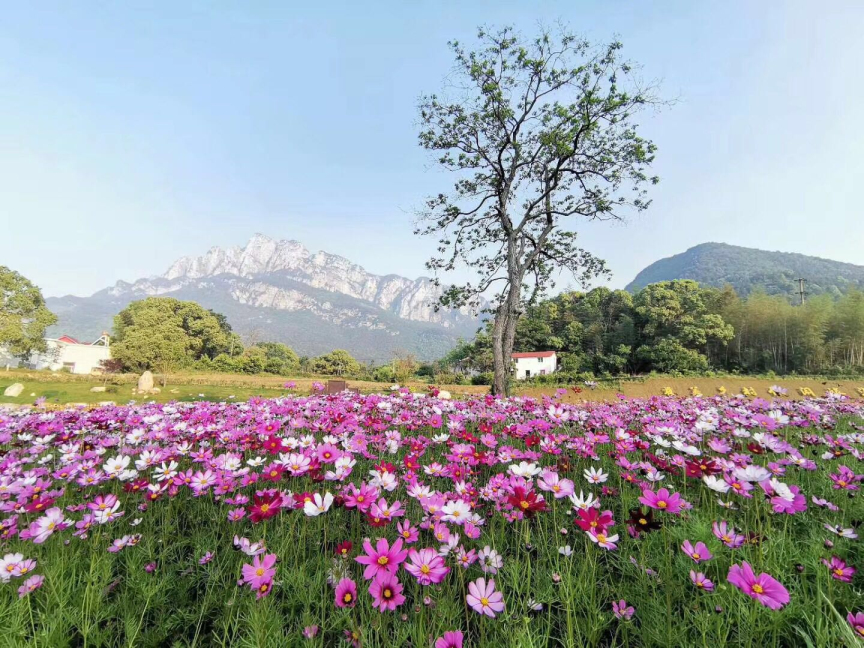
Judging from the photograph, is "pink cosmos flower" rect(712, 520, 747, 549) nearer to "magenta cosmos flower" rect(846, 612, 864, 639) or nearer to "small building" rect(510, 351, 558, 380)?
"magenta cosmos flower" rect(846, 612, 864, 639)

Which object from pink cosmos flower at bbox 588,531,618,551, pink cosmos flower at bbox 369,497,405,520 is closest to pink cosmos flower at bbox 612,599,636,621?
pink cosmos flower at bbox 588,531,618,551

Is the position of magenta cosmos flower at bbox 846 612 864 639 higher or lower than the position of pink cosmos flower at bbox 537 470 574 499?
lower

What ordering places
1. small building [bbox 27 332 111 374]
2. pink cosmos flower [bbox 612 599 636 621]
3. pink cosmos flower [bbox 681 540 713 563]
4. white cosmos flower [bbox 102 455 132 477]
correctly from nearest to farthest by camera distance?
pink cosmos flower [bbox 681 540 713 563] < pink cosmos flower [bbox 612 599 636 621] < white cosmos flower [bbox 102 455 132 477] < small building [bbox 27 332 111 374]

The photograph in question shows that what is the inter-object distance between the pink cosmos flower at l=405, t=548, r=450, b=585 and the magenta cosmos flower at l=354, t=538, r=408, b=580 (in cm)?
4

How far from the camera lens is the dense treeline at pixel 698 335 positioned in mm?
39438

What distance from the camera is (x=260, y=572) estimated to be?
115 cm

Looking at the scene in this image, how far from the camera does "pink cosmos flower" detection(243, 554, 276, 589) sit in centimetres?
108

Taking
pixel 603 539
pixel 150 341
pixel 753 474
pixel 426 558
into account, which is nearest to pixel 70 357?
pixel 150 341

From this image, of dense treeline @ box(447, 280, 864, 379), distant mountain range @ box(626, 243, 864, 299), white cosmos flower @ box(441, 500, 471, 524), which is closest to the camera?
white cosmos flower @ box(441, 500, 471, 524)

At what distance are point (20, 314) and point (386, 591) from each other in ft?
185

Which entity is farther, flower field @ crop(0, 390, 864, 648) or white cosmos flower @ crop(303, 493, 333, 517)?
white cosmos flower @ crop(303, 493, 333, 517)

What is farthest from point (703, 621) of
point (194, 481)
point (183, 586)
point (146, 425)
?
point (146, 425)

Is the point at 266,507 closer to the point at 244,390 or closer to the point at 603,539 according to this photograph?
the point at 603,539

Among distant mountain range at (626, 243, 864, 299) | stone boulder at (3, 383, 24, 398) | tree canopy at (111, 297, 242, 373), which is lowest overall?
stone boulder at (3, 383, 24, 398)
